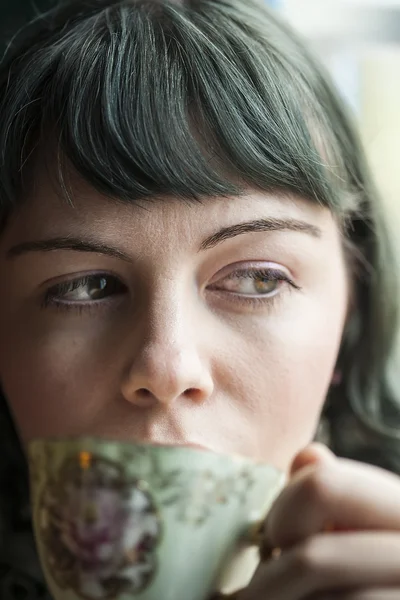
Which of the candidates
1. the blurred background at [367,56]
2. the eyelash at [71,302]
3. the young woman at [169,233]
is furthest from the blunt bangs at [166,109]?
the blurred background at [367,56]

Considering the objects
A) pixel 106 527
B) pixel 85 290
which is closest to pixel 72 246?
pixel 85 290

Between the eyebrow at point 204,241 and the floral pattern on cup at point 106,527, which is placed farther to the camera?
the eyebrow at point 204,241

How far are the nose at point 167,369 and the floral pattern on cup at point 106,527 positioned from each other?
5.2 inches

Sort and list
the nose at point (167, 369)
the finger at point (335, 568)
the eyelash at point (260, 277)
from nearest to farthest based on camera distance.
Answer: the finger at point (335, 568)
the nose at point (167, 369)
the eyelash at point (260, 277)

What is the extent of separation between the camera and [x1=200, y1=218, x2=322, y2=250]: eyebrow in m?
0.72

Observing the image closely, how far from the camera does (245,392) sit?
719mm

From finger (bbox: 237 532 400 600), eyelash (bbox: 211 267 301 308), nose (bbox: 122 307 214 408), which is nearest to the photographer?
finger (bbox: 237 532 400 600)

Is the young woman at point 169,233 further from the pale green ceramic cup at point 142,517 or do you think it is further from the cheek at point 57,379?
the pale green ceramic cup at point 142,517

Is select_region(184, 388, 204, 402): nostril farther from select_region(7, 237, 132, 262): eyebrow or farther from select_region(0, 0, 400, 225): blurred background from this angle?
select_region(0, 0, 400, 225): blurred background

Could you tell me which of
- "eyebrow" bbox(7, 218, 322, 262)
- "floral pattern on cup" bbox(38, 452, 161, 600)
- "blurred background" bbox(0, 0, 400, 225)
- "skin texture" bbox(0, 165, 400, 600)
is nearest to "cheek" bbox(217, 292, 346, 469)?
"skin texture" bbox(0, 165, 400, 600)

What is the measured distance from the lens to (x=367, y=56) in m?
1.31

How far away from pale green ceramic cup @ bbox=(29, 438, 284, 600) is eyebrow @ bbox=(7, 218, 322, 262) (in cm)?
25

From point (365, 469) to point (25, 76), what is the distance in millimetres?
588

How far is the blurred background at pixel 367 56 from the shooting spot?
128 cm
